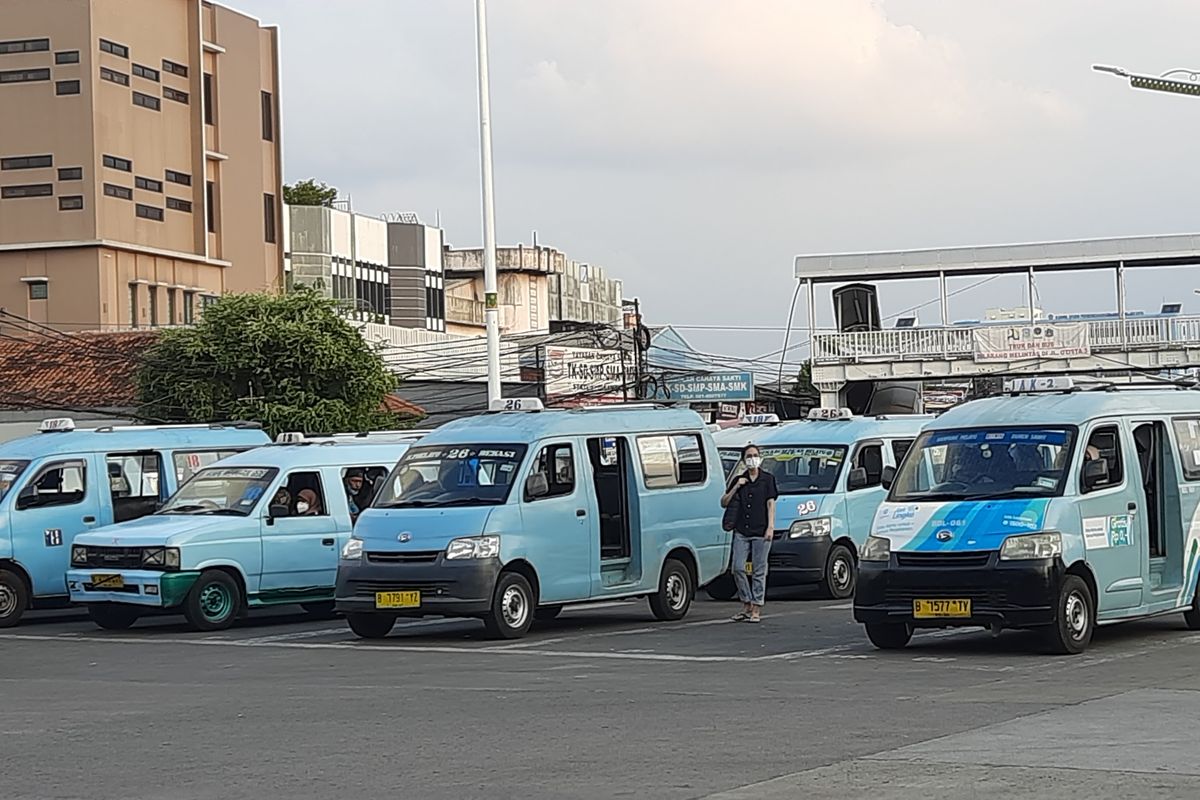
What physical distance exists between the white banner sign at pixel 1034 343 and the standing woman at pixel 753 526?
98.4 ft

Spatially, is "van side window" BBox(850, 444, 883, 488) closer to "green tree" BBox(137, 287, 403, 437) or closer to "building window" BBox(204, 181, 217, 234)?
"green tree" BBox(137, 287, 403, 437)

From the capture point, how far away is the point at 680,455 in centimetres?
2067

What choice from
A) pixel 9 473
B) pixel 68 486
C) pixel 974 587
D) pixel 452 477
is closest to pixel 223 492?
pixel 68 486

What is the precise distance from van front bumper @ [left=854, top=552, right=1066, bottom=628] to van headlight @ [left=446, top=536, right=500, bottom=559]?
400 centimetres

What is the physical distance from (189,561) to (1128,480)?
9.93 meters

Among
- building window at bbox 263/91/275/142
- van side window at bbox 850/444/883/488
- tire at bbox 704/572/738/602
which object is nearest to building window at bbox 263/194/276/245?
building window at bbox 263/91/275/142

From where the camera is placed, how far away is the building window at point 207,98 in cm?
6700

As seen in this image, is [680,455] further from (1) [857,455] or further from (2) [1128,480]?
(2) [1128,480]

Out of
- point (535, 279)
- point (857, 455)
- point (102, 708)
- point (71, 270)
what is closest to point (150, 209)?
point (71, 270)

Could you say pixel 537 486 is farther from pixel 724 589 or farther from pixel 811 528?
pixel 724 589

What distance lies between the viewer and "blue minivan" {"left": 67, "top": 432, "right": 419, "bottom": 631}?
20.2 metres

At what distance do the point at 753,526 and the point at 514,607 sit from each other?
2.87 metres

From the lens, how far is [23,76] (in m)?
61.2

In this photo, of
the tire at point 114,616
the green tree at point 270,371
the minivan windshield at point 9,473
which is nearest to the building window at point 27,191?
the green tree at point 270,371
